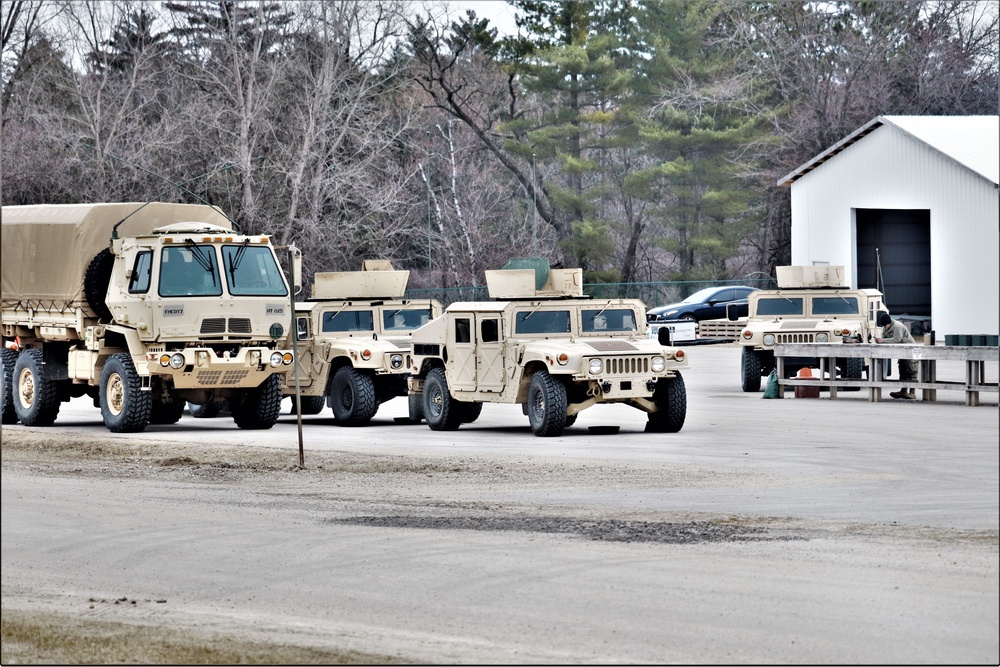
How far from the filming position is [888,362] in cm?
2609

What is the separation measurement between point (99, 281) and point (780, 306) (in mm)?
11727

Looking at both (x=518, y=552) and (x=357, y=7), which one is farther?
(x=357, y=7)

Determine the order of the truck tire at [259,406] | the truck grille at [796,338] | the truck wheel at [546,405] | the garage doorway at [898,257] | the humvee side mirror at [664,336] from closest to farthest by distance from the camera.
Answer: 1. the truck wheel at [546,405]
2. the humvee side mirror at [664,336]
3. the truck tire at [259,406]
4. the truck grille at [796,338]
5. the garage doorway at [898,257]

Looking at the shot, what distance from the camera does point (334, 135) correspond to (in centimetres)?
4672

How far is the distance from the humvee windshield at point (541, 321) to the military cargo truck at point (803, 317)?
281 inches

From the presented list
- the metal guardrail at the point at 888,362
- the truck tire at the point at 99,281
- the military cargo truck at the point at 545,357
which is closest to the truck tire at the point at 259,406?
the military cargo truck at the point at 545,357

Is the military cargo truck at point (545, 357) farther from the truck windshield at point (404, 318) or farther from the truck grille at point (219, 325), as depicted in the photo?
the truck grille at point (219, 325)

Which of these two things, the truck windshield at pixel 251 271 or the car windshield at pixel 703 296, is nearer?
the truck windshield at pixel 251 271

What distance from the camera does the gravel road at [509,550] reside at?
8648 mm

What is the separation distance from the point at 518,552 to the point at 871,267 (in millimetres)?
33979

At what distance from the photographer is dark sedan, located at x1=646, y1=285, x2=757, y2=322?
45062 mm

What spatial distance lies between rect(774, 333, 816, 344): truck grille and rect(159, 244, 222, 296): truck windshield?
395 inches

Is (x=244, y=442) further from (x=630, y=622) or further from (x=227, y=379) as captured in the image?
(x=630, y=622)

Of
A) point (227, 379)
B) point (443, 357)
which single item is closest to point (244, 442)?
point (227, 379)
